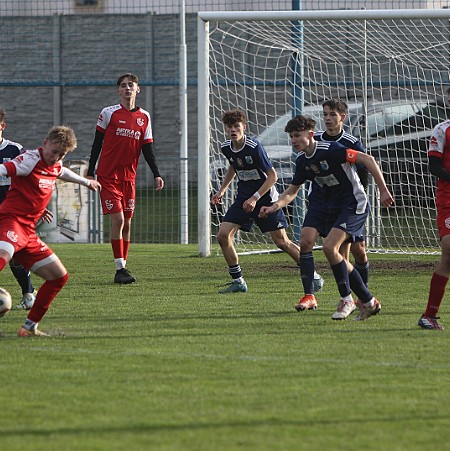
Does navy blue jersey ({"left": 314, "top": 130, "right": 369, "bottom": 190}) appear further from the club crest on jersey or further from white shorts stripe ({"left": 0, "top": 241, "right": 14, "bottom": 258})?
white shorts stripe ({"left": 0, "top": 241, "right": 14, "bottom": 258})

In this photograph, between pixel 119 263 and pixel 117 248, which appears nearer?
pixel 119 263

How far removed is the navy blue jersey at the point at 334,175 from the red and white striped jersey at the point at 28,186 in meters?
2.13

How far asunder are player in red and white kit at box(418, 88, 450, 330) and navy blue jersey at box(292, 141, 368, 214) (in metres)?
0.82

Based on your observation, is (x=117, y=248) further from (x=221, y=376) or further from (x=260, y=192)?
(x=221, y=376)

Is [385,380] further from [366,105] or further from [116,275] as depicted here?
[366,105]

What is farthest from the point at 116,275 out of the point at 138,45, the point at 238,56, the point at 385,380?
the point at 138,45

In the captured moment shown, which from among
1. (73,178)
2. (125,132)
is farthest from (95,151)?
(73,178)

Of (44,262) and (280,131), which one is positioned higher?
(280,131)

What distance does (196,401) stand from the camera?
18.2ft

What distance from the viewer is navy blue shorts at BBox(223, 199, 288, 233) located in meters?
10.9

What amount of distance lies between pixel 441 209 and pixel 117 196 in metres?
4.79

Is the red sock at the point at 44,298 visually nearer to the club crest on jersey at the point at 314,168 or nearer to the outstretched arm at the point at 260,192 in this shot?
the club crest on jersey at the point at 314,168

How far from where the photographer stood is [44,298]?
774 centimetres

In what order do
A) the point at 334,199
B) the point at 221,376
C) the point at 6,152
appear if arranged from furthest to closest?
the point at 6,152, the point at 334,199, the point at 221,376
